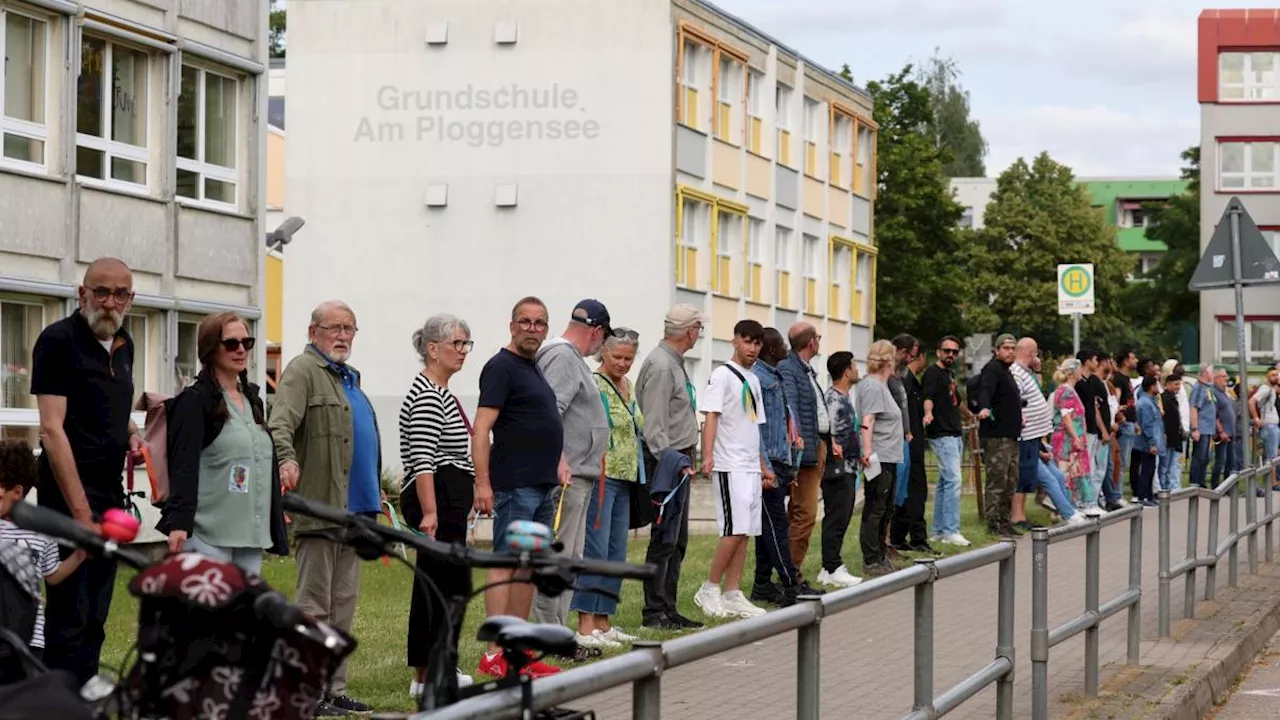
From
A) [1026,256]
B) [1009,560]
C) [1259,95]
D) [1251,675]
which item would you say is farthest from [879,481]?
[1026,256]

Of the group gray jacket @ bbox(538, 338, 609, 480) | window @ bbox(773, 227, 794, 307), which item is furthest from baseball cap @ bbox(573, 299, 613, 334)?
window @ bbox(773, 227, 794, 307)

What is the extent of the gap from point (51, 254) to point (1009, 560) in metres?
17.8

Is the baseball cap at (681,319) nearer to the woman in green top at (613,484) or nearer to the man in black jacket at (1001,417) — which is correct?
the woman in green top at (613,484)

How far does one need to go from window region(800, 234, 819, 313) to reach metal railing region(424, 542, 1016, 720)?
5029cm

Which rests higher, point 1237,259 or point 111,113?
point 111,113

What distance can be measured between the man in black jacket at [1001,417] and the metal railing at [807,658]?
12.6 metres

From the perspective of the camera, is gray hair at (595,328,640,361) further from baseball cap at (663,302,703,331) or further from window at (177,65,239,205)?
window at (177,65,239,205)

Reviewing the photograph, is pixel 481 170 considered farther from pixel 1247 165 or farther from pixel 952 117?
pixel 952 117

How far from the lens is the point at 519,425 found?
10.5 m

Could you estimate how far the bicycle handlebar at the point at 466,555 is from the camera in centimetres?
388

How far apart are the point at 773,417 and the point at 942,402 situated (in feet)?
20.7

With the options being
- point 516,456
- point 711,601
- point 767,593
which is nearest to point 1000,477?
point 767,593

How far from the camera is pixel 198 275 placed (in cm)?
2783

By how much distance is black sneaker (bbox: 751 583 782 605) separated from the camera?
14.8 meters
